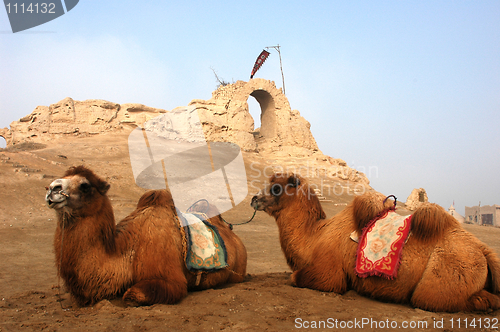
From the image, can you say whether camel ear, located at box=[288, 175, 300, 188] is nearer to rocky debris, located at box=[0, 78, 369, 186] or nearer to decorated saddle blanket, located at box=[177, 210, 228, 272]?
decorated saddle blanket, located at box=[177, 210, 228, 272]

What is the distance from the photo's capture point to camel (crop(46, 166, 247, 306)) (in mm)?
3484

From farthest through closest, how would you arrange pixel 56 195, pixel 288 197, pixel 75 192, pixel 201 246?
pixel 288 197 < pixel 201 246 < pixel 75 192 < pixel 56 195

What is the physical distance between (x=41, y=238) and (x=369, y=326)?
29.1 ft

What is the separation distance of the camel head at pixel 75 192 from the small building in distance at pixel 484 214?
929 inches

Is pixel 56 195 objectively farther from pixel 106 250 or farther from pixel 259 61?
pixel 259 61

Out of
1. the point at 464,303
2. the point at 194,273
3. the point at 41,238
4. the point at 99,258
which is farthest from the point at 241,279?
the point at 41,238

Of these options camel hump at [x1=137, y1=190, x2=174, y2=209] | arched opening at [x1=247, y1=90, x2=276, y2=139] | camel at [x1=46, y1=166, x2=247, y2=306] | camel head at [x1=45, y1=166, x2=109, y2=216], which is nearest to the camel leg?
camel at [x1=46, y1=166, x2=247, y2=306]

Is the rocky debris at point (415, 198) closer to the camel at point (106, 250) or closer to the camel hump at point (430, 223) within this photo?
the camel hump at point (430, 223)

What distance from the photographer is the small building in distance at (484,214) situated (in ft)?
74.7

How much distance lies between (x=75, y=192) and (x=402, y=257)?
3.43 m

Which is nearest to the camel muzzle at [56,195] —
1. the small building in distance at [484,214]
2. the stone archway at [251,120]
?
the small building in distance at [484,214]

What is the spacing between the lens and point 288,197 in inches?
200

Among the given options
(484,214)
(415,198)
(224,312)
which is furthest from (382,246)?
(484,214)

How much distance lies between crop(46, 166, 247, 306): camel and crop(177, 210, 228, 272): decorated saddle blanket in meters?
0.11
